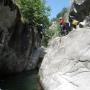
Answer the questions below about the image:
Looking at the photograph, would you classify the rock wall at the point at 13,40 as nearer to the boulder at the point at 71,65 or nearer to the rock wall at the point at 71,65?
the rock wall at the point at 71,65

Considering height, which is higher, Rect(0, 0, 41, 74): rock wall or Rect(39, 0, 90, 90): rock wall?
Rect(39, 0, 90, 90): rock wall

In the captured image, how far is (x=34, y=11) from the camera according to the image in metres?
49.9

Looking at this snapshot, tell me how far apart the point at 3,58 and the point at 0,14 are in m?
6.05

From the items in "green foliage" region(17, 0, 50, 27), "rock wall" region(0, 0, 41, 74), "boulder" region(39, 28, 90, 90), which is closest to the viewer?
"boulder" region(39, 28, 90, 90)

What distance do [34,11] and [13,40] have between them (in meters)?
15.4

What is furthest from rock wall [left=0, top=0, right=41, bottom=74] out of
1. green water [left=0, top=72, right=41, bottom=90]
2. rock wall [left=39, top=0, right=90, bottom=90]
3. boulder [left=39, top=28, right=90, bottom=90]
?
boulder [left=39, top=28, right=90, bottom=90]

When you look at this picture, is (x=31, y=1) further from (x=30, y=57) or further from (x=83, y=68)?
(x=83, y=68)

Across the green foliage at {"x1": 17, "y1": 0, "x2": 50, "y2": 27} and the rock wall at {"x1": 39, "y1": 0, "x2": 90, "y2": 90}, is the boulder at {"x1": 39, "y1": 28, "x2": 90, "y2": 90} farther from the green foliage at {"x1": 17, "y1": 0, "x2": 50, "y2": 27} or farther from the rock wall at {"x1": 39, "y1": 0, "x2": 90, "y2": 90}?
the green foliage at {"x1": 17, "y1": 0, "x2": 50, "y2": 27}

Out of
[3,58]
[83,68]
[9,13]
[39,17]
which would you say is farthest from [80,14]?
[39,17]

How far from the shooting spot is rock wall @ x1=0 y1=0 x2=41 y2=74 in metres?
31.8

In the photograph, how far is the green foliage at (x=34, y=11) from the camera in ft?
158

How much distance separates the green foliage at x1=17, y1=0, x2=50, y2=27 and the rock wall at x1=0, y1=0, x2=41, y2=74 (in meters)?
5.74

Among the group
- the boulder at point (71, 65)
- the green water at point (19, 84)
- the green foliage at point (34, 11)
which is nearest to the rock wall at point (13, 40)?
the green water at point (19, 84)

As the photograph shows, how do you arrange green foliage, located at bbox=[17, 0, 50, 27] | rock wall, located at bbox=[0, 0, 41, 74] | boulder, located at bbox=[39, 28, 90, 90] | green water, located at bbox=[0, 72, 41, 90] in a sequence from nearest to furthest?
boulder, located at bbox=[39, 28, 90, 90]
green water, located at bbox=[0, 72, 41, 90]
rock wall, located at bbox=[0, 0, 41, 74]
green foliage, located at bbox=[17, 0, 50, 27]
